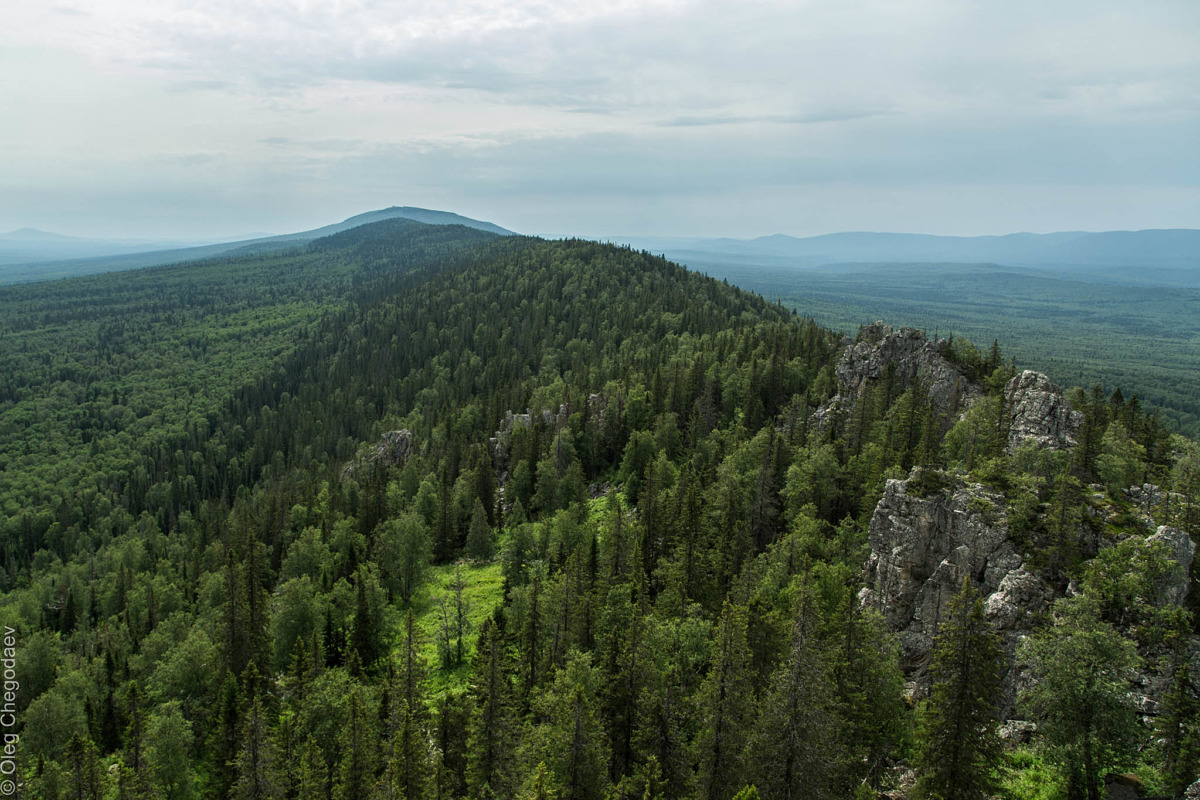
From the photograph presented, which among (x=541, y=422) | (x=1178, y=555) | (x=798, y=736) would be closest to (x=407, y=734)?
(x=798, y=736)

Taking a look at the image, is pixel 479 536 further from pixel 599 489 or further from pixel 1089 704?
pixel 1089 704

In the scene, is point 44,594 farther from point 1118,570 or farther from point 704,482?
point 1118,570

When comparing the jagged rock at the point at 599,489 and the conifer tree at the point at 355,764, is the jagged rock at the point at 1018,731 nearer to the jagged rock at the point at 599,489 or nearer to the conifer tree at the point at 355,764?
the conifer tree at the point at 355,764

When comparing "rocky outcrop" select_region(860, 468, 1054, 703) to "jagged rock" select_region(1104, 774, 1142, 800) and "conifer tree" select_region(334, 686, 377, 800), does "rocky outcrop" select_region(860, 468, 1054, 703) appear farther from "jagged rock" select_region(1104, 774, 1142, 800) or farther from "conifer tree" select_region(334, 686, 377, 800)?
"conifer tree" select_region(334, 686, 377, 800)

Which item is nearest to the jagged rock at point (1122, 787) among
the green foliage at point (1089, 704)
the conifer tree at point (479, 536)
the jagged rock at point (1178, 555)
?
the green foliage at point (1089, 704)

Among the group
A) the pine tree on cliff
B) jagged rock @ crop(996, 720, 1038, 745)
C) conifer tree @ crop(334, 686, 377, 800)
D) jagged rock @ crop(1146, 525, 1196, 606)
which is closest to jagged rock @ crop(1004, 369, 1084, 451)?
jagged rock @ crop(1146, 525, 1196, 606)
